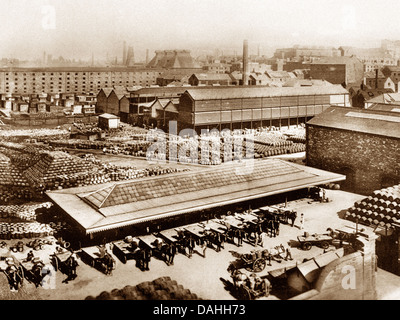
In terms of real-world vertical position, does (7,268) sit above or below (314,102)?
below

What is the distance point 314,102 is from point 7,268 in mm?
60477

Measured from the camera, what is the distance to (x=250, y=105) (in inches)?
2474

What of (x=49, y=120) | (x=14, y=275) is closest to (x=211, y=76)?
(x=49, y=120)

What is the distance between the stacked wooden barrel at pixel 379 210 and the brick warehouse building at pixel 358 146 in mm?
5821

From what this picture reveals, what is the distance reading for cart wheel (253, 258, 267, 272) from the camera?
1953cm

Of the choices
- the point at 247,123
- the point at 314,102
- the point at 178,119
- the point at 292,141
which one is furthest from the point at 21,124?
the point at 314,102

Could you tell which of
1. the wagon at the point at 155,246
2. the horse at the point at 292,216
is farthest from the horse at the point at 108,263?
the horse at the point at 292,216

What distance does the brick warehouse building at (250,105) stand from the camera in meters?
58.4

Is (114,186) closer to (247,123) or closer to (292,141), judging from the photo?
(292,141)

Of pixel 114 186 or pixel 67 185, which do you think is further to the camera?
pixel 67 185

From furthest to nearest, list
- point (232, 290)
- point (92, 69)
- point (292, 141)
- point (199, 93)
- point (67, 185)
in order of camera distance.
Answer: point (92, 69), point (199, 93), point (292, 141), point (67, 185), point (232, 290)

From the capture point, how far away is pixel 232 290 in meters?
17.8

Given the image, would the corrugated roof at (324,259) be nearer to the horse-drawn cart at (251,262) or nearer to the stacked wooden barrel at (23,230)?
the horse-drawn cart at (251,262)

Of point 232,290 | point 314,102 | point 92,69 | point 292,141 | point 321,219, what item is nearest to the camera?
point 232,290
